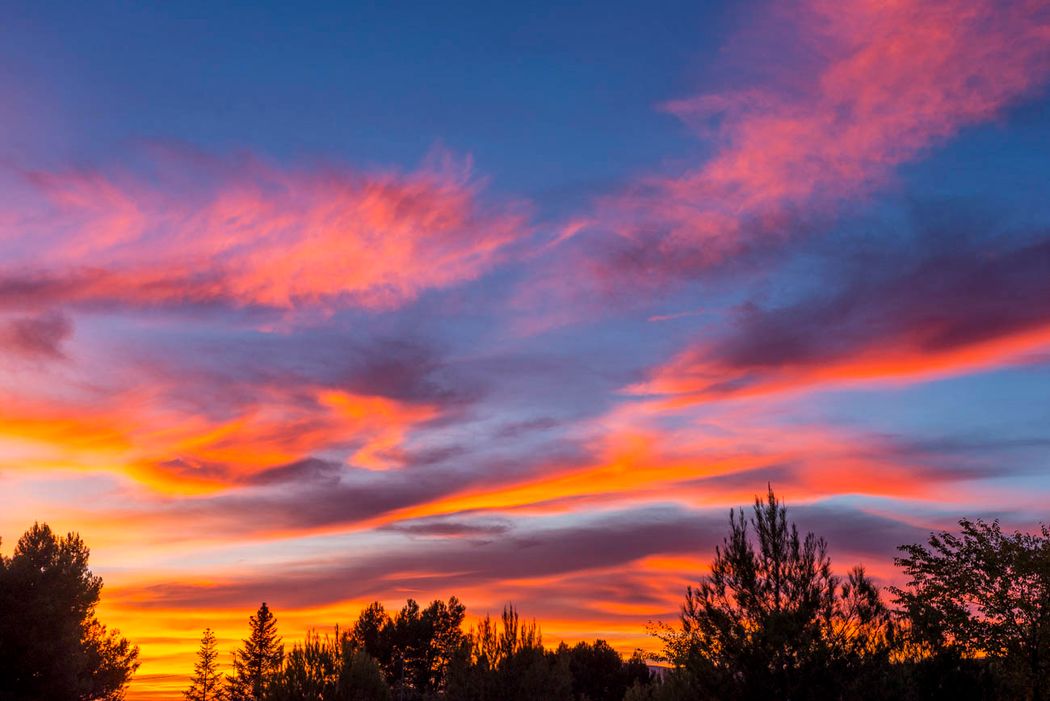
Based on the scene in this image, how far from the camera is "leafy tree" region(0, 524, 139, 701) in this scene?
48438 mm

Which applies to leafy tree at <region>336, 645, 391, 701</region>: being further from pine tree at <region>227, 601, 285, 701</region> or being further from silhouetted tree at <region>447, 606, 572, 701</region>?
pine tree at <region>227, 601, 285, 701</region>

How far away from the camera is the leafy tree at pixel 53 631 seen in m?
48.4

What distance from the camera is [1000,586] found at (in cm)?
4241

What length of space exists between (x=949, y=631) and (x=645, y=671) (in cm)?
4310

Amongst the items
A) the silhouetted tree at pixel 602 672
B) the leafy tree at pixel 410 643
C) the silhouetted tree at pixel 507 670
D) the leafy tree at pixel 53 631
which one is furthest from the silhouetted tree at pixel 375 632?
the silhouetted tree at pixel 507 670

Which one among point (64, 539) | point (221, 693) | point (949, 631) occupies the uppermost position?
point (64, 539)

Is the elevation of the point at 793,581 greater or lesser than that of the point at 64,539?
lesser

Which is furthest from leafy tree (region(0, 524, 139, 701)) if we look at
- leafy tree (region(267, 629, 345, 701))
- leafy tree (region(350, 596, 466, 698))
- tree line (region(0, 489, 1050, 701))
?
Result: leafy tree (region(350, 596, 466, 698))

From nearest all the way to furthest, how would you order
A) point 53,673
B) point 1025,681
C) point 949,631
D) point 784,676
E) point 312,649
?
point 784,676
point 312,649
point 1025,681
point 949,631
point 53,673

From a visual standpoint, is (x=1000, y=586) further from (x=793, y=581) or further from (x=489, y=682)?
(x=489, y=682)

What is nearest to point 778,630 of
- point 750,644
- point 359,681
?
point 750,644

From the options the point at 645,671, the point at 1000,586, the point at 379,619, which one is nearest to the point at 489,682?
the point at 1000,586

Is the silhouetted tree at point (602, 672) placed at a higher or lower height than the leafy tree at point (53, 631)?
lower

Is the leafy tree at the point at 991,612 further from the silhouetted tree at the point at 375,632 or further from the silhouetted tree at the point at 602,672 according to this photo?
the silhouetted tree at the point at 375,632
